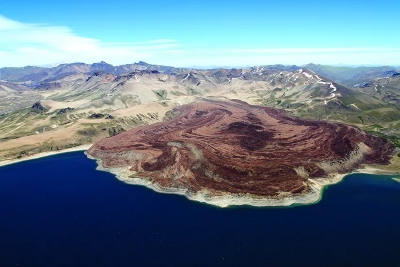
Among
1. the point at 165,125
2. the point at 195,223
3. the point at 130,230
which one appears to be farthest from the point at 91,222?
the point at 165,125

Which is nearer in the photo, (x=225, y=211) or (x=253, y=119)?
(x=225, y=211)

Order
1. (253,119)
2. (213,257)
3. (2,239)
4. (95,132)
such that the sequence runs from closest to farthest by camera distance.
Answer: (213,257), (2,239), (95,132), (253,119)

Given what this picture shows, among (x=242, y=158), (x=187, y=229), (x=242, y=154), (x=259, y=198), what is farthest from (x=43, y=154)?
(x=259, y=198)

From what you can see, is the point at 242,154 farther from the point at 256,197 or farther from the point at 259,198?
the point at 259,198

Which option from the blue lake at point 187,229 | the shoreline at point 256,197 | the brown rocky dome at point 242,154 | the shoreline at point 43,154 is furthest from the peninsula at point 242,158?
the shoreline at point 43,154

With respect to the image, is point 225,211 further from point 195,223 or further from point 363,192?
point 363,192

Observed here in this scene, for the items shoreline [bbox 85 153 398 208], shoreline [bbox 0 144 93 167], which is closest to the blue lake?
shoreline [bbox 85 153 398 208]

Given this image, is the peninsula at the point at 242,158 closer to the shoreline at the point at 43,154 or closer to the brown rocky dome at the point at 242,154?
the brown rocky dome at the point at 242,154
